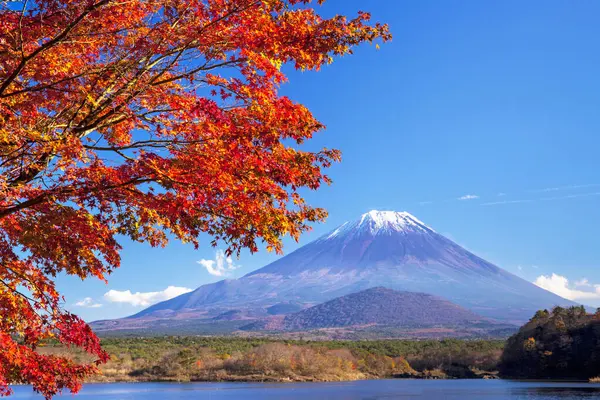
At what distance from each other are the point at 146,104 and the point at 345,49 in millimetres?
2398

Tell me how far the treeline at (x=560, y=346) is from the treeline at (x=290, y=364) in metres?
7.58

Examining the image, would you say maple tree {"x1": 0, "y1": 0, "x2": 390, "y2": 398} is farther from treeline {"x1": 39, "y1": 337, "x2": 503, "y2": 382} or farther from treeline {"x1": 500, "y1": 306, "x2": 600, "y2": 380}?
treeline {"x1": 39, "y1": 337, "x2": 503, "y2": 382}

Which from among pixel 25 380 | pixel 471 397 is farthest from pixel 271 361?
pixel 25 380

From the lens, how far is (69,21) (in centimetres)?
636

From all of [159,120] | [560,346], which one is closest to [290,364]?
[560,346]

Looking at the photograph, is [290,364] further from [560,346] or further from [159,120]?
[159,120]

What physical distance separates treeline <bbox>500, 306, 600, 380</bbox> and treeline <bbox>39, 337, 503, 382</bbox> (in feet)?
24.9

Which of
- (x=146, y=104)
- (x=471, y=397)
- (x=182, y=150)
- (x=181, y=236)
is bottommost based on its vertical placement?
(x=471, y=397)

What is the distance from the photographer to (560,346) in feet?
184

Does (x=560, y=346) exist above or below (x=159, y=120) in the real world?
below

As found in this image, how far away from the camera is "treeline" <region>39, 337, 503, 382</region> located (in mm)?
69625

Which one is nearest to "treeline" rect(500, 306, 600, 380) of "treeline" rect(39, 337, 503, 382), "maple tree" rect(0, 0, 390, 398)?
"treeline" rect(39, 337, 503, 382)

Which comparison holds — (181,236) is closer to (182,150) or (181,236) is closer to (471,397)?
(182,150)

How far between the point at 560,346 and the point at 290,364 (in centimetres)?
2814
